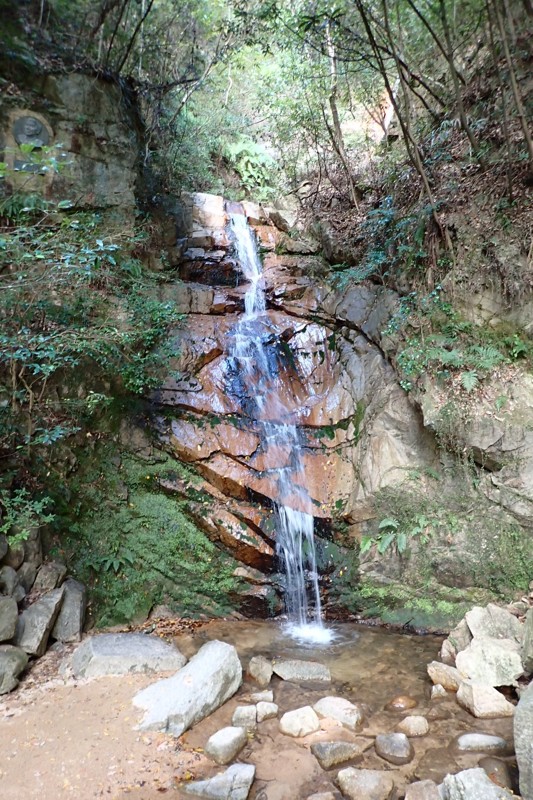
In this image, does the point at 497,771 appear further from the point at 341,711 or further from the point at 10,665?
the point at 10,665

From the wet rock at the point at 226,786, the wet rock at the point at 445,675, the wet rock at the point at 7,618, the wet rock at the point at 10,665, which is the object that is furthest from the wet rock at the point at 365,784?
the wet rock at the point at 7,618

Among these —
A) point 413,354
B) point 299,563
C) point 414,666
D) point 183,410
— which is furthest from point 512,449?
point 183,410

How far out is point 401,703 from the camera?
4285 millimetres

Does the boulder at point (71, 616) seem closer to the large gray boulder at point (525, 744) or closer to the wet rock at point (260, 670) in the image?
the wet rock at point (260, 670)

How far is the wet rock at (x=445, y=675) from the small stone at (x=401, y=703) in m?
0.36

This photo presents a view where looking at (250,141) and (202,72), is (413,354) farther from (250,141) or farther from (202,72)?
(250,141)

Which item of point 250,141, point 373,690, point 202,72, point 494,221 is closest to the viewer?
point 373,690

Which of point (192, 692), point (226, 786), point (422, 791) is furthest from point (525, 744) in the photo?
point (192, 692)

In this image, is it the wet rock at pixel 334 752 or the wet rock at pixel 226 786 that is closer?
the wet rock at pixel 226 786

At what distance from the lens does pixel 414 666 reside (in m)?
4.90

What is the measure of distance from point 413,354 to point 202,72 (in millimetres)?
8652

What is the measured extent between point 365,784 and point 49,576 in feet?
13.2

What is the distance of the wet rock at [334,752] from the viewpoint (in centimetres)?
356

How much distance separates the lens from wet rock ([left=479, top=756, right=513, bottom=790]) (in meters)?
3.17
